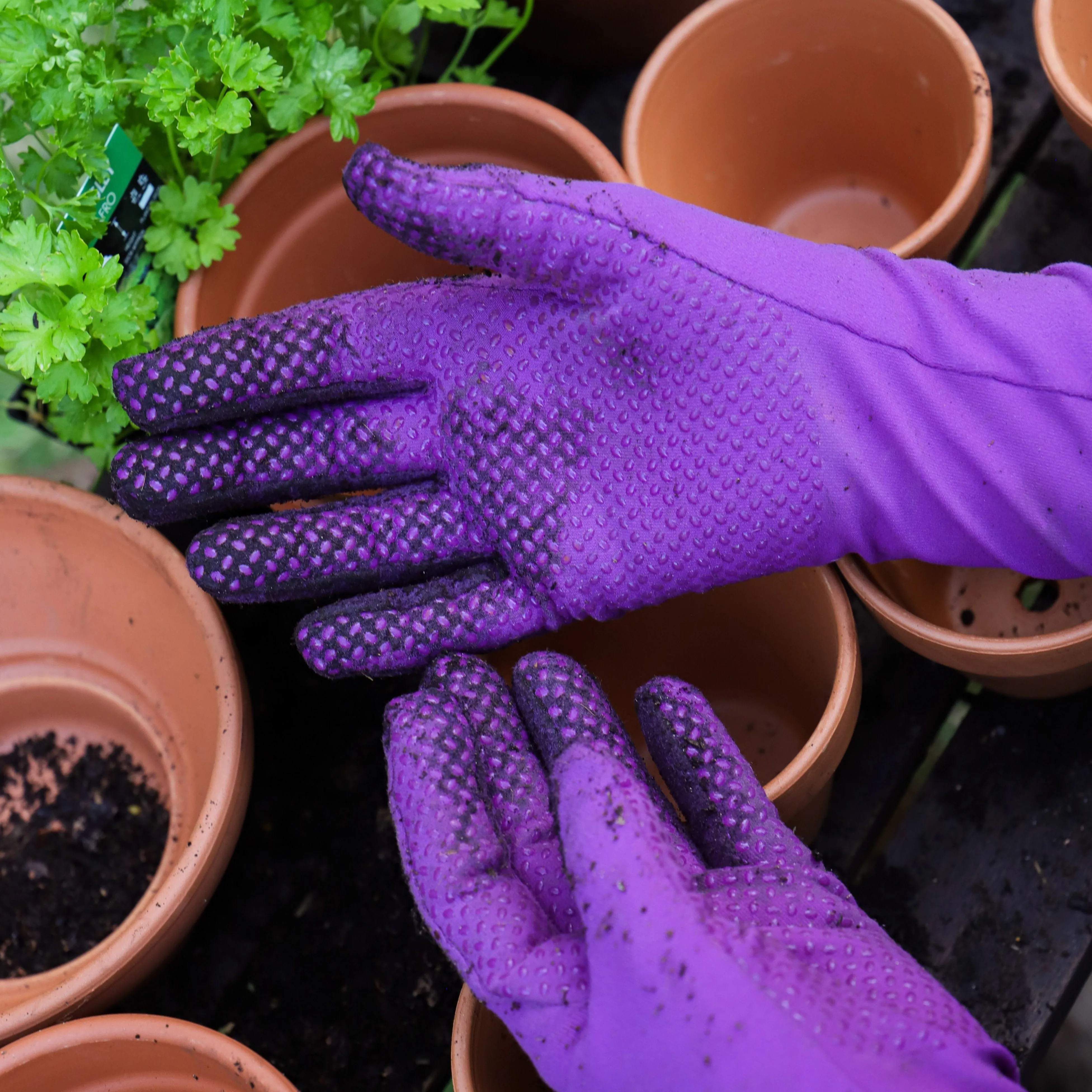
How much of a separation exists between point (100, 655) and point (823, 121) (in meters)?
1.03

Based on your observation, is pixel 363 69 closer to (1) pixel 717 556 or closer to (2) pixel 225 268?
(2) pixel 225 268

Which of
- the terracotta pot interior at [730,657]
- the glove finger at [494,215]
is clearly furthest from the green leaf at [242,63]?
the terracotta pot interior at [730,657]

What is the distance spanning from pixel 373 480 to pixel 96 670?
46 cm

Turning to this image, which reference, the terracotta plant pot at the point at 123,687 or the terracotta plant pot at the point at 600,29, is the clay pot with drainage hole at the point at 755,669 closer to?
the terracotta plant pot at the point at 123,687

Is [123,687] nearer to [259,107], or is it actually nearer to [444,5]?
[259,107]

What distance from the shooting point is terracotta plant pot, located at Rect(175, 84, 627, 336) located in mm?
979

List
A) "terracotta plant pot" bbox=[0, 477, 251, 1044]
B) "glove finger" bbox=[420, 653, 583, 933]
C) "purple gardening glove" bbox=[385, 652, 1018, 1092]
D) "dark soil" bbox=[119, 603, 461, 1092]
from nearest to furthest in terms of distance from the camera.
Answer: "purple gardening glove" bbox=[385, 652, 1018, 1092] < "glove finger" bbox=[420, 653, 583, 933] < "terracotta plant pot" bbox=[0, 477, 251, 1044] < "dark soil" bbox=[119, 603, 461, 1092]

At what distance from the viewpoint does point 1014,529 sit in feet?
2.80

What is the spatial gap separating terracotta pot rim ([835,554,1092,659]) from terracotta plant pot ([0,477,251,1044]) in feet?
A: 1.79

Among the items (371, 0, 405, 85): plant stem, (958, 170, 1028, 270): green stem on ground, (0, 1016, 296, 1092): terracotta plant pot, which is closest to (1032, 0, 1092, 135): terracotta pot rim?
(958, 170, 1028, 270): green stem on ground

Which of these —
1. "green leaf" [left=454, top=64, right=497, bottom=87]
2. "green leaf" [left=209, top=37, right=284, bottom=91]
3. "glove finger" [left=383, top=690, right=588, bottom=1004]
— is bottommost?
"glove finger" [left=383, top=690, right=588, bottom=1004]

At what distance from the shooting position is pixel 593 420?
2.87 feet

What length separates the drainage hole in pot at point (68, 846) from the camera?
104 centimetres

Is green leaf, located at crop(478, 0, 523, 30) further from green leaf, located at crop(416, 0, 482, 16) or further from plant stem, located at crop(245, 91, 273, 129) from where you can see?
plant stem, located at crop(245, 91, 273, 129)
